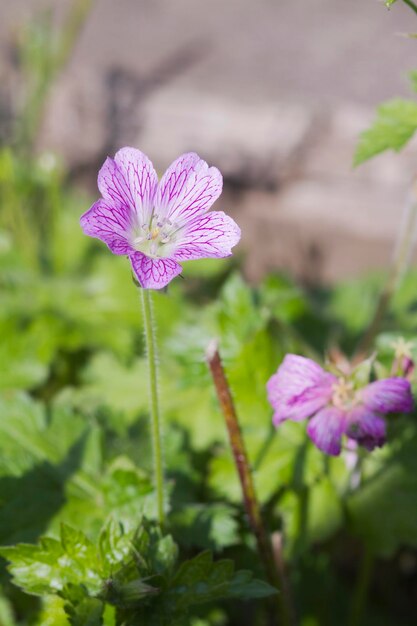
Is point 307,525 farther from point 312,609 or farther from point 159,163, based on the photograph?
point 159,163

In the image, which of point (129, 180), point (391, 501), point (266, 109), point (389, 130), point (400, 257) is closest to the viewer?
point (129, 180)

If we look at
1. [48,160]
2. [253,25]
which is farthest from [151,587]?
[253,25]

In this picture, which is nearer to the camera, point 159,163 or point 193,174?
point 193,174

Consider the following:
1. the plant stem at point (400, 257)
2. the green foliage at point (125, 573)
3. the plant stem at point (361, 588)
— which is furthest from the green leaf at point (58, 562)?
the plant stem at point (400, 257)

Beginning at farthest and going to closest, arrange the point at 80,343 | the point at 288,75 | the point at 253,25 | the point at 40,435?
1. the point at 253,25
2. the point at 288,75
3. the point at 80,343
4. the point at 40,435

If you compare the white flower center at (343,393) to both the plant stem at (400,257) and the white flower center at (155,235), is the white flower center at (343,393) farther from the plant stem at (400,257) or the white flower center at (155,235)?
the plant stem at (400,257)

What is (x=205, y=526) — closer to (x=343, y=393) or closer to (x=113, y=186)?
(x=343, y=393)

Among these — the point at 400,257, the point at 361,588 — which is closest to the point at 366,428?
the point at 400,257
